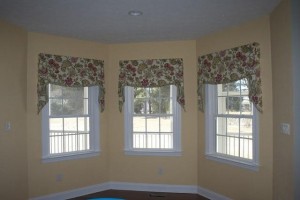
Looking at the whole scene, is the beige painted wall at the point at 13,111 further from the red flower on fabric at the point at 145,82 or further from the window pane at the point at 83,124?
the red flower on fabric at the point at 145,82

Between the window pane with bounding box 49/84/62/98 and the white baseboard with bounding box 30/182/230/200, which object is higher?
the window pane with bounding box 49/84/62/98

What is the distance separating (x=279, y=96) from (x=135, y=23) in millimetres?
2065

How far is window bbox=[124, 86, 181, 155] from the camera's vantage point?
510 cm

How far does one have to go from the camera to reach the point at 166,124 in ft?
16.9

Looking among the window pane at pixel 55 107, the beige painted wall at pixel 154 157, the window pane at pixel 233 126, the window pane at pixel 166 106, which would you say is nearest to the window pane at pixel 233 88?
the window pane at pixel 233 126

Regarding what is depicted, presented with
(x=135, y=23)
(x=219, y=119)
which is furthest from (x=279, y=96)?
(x=135, y=23)

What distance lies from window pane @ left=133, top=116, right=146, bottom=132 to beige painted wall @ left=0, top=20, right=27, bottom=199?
6.08ft

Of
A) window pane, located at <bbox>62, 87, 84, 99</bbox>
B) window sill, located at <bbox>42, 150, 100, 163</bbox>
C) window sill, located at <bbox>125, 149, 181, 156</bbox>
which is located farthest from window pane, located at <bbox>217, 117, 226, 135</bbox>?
window pane, located at <bbox>62, 87, 84, 99</bbox>

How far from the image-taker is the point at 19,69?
4.13 metres

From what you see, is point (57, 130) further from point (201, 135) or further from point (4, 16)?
point (201, 135)

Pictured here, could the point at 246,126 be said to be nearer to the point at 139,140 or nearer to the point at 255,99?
the point at 255,99

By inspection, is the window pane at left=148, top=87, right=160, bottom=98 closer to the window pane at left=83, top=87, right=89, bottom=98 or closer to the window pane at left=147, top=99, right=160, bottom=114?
the window pane at left=147, top=99, right=160, bottom=114

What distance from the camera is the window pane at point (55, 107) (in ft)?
15.4

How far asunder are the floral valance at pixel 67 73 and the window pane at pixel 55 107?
0.76ft
